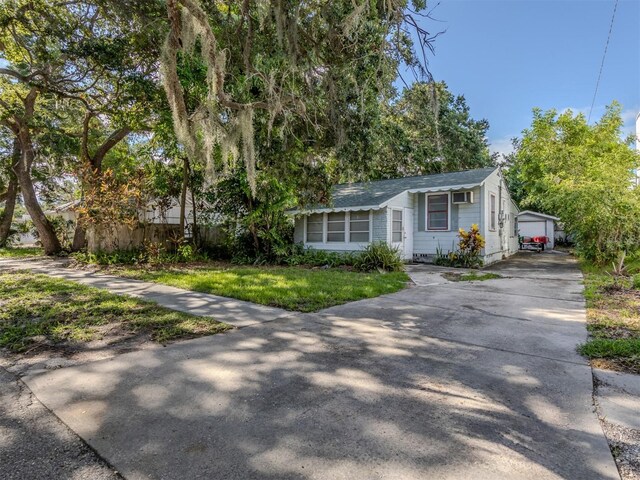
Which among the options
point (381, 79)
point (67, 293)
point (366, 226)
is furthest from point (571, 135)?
point (67, 293)

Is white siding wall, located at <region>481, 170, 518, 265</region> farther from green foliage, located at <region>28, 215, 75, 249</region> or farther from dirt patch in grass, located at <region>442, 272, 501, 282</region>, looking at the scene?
green foliage, located at <region>28, 215, 75, 249</region>

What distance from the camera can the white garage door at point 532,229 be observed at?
23630mm

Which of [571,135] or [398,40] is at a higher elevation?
[571,135]

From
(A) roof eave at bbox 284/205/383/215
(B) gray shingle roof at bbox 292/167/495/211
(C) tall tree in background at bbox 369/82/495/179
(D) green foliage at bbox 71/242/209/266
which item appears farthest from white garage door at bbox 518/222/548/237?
(D) green foliage at bbox 71/242/209/266

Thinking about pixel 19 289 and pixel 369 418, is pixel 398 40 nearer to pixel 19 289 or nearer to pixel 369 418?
pixel 369 418

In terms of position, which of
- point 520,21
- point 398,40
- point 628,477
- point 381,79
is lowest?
point 628,477

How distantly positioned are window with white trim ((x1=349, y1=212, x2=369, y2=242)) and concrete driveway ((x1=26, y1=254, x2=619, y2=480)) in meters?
8.10

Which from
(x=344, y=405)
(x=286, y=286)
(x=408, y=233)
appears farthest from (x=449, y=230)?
(x=344, y=405)

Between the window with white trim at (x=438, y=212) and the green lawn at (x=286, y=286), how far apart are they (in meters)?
4.60

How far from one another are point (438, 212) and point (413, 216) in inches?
35.4

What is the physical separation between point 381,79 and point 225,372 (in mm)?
4883

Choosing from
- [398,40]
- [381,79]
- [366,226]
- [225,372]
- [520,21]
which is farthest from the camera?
[366,226]

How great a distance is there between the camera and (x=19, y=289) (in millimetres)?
6422

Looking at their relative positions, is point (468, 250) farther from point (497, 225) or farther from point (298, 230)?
point (298, 230)
